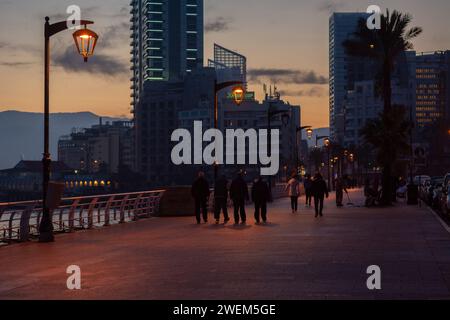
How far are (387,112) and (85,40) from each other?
26727 millimetres

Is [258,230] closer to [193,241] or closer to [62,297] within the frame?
[193,241]

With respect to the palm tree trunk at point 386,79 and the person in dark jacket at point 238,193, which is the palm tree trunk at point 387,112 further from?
the person in dark jacket at point 238,193

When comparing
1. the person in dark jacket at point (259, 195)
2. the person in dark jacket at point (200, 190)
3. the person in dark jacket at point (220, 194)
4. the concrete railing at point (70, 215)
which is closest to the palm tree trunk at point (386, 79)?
the concrete railing at point (70, 215)

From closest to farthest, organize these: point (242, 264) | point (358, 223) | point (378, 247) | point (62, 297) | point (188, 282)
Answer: point (62, 297)
point (188, 282)
point (242, 264)
point (378, 247)
point (358, 223)

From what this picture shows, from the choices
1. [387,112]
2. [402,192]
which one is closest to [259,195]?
[387,112]

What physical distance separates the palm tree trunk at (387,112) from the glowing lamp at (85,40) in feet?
80.2

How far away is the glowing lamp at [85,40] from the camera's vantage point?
67.4 feet

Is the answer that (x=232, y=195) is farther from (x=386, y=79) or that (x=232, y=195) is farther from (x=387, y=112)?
(x=387, y=112)

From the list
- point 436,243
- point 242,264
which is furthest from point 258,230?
point 242,264

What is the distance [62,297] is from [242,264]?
4600 mm

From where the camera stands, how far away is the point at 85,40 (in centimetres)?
2058

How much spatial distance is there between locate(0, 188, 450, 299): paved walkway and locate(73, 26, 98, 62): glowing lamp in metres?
4.70
